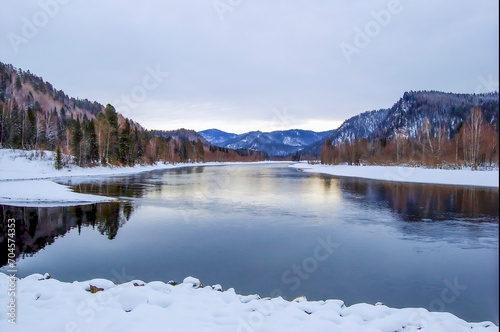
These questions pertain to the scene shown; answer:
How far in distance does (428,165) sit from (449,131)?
408 ft

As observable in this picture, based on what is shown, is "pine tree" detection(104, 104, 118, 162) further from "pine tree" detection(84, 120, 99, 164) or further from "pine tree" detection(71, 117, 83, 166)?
"pine tree" detection(71, 117, 83, 166)

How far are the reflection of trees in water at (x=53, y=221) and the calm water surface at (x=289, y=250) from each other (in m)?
0.06

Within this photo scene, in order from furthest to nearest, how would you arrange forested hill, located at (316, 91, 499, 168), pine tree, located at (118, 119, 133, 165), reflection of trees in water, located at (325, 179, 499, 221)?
pine tree, located at (118, 119, 133, 165) < forested hill, located at (316, 91, 499, 168) < reflection of trees in water, located at (325, 179, 499, 221)

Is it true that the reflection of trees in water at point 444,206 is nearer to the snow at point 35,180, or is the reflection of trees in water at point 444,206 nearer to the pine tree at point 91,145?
the snow at point 35,180

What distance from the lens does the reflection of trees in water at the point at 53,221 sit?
11414mm

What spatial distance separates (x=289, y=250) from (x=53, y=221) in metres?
12.5

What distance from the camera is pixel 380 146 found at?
103312 mm

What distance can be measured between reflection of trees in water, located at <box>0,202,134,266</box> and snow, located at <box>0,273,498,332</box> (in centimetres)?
493

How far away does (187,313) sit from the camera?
5.54 m

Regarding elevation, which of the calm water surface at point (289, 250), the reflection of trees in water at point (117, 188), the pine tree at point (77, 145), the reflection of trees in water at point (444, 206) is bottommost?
the calm water surface at point (289, 250)

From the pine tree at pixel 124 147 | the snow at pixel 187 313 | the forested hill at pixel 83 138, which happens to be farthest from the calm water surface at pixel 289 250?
the pine tree at pixel 124 147

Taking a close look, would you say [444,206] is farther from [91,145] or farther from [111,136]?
[111,136]

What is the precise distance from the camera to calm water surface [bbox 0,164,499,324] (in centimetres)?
775

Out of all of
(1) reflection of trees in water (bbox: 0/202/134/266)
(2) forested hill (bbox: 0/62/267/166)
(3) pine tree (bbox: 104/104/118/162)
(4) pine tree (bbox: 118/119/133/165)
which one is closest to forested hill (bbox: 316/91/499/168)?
(1) reflection of trees in water (bbox: 0/202/134/266)
